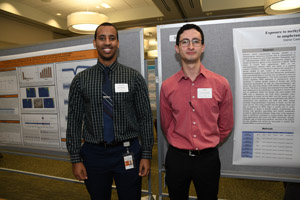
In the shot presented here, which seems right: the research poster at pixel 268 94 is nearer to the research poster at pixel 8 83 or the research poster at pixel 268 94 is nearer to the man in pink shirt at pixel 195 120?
the man in pink shirt at pixel 195 120

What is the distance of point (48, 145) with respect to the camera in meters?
2.16

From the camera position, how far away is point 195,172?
133 cm

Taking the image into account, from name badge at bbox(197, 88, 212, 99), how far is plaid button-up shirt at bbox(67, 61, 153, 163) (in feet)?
1.27

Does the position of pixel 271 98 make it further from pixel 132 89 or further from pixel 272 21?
pixel 132 89

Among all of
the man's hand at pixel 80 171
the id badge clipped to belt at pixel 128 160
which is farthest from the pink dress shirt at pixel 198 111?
the man's hand at pixel 80 171

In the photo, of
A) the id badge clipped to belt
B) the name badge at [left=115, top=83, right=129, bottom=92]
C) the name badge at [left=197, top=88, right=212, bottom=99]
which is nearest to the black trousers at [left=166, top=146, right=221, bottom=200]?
the id badge clipped to belt

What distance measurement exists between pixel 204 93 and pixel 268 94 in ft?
1.84

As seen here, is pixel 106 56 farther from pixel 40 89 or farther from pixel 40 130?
pixel 40 130

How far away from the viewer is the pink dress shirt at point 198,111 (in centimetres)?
136

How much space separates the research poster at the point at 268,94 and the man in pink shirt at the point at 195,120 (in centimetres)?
23

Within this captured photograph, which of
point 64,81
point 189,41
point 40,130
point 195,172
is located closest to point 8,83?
point 40,130

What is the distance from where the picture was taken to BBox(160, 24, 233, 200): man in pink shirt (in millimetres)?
1331

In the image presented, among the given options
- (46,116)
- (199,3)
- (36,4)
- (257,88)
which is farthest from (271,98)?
(36,4)

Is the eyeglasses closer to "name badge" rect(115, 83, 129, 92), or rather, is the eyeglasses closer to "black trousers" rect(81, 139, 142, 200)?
"name badge" rect(115, 83, 129, 92)
